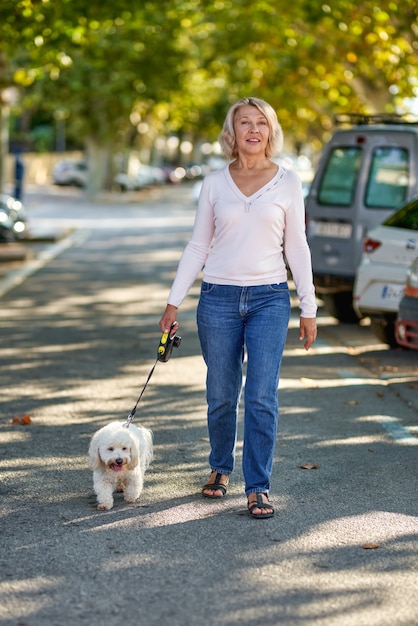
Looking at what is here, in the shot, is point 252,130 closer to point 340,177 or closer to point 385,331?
point 385,331

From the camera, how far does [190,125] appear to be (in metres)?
97.8

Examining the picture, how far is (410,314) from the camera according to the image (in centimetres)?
1038

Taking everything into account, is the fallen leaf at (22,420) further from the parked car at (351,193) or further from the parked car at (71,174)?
the parked car at (71,174)

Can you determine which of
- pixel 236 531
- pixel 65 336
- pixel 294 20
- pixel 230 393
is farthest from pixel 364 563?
pixel 294 20

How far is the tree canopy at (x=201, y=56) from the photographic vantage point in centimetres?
2202

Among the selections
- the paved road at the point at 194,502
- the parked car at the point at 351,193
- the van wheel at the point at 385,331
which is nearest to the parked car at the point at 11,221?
the parked car at the point at 351,193

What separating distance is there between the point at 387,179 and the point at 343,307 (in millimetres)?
1577

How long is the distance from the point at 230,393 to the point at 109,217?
36.5 metres

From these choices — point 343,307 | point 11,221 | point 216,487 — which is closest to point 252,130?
point 216,487

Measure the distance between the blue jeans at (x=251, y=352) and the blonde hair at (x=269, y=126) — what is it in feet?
2.12

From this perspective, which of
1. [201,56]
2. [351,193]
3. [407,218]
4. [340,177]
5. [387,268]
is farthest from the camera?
[201,56]

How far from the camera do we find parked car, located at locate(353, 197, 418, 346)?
12188 mm

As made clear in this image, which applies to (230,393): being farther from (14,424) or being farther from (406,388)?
(406,388)

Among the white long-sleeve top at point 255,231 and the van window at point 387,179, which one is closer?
the white long-sleeve top at point 255,231
